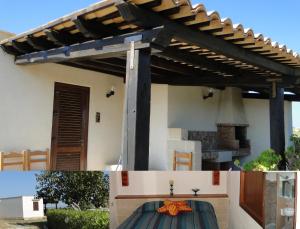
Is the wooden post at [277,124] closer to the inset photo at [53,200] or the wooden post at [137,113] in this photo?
the wooden post at [137,113]

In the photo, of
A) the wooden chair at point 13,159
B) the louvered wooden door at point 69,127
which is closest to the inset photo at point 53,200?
the wooden chair at point 13,159

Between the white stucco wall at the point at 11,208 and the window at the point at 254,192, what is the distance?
1402mm

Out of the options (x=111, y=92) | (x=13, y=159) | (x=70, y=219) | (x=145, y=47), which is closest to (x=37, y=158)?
(x=13, y=159)

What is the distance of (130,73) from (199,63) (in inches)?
57.1

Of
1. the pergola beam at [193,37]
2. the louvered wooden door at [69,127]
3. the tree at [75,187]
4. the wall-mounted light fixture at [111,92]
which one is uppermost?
the pergola beam at [193,37]

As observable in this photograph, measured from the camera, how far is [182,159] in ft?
15.9

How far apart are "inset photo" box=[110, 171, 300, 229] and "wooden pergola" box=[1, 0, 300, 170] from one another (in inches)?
8.4

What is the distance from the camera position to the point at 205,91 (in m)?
6.02

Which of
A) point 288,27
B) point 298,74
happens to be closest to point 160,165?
point 298,74

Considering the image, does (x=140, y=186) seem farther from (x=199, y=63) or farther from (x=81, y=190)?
(x=199, y=63)

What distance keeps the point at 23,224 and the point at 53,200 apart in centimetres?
19

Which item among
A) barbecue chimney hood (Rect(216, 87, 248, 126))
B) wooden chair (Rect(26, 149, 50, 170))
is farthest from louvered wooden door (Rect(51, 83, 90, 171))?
barbecue chimney hood (Rect(216, 87, 248, 126))

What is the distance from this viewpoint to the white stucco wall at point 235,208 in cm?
249

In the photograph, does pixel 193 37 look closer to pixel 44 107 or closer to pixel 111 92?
pixel 44 107
